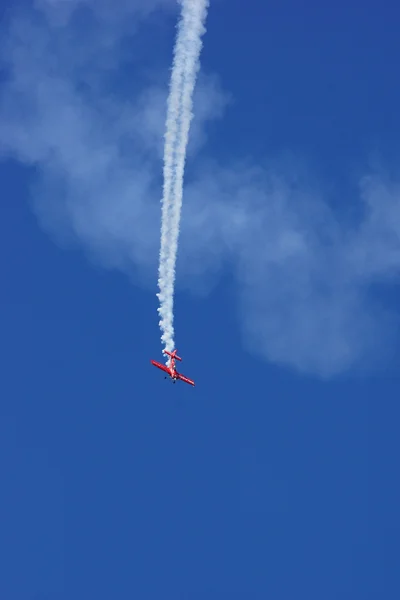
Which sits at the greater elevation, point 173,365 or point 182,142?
point 182,142

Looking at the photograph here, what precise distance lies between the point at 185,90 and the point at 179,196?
6.44 meters

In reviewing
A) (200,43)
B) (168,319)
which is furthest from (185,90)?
(168,319)

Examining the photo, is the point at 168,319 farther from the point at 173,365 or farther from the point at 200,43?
the point at 200,43

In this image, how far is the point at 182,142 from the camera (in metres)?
85.5

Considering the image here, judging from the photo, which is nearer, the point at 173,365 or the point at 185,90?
the point at 185,90

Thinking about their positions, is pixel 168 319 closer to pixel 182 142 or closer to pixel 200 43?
pixel 182 142

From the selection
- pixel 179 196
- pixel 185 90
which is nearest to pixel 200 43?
pixel 185 90

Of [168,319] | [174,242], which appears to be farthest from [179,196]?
[168,319]

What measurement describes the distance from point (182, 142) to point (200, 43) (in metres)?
6.02

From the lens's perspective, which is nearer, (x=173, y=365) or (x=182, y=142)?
(x=182, y=142)

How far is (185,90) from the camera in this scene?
8469cm

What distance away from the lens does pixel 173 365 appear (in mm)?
92875

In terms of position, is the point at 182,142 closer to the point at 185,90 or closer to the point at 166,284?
the point at 185,90

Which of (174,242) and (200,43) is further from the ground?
(200,43)
